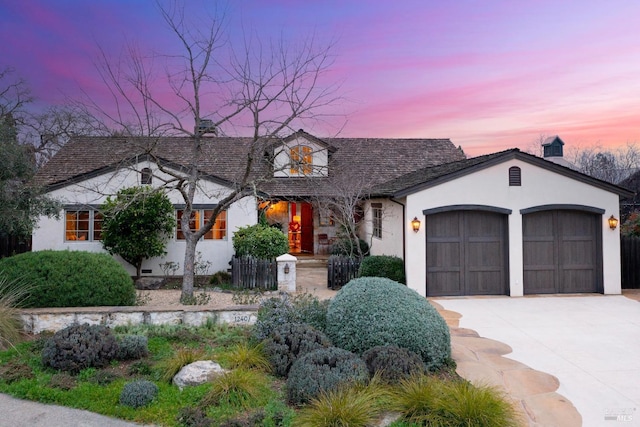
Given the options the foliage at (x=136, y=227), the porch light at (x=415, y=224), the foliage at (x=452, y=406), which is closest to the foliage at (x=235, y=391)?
the foliage at (x=452, y=406)

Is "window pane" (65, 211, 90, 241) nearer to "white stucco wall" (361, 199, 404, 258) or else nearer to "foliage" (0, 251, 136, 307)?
"foliage" (0, 251, 136, 307)

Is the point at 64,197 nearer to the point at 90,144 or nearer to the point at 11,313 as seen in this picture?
the point at 90,144

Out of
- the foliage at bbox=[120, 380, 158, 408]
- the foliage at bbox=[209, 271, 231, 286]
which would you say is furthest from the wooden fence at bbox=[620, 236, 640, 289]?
the foliage at bbox=[120, 380, 158, 408]

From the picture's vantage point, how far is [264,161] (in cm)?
1653

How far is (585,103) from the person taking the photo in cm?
1708

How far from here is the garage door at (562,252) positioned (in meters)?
11.7

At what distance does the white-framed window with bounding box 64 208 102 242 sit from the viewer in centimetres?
1459

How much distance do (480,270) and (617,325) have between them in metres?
3.70

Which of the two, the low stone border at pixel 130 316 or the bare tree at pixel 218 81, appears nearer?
the low stone border at pixel 130 316

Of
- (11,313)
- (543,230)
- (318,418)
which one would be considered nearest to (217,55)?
(11,313)

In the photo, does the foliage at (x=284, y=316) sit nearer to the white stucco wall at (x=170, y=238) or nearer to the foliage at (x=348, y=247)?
the white stucco wall at (x=170, y=238)

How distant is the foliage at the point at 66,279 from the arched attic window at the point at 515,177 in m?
9.83

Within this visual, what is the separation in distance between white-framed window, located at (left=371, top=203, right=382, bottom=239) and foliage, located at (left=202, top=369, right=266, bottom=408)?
10873 mm

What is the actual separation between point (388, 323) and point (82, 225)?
500 inches
